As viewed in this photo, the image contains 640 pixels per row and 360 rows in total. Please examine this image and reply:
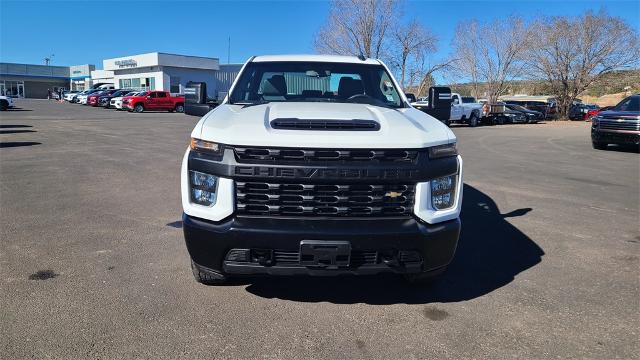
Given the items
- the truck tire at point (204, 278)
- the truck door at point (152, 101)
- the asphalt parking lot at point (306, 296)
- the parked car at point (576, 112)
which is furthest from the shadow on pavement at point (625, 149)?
the truck door at point (152, 101)

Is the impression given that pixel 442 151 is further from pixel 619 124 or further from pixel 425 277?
pixel 619 124

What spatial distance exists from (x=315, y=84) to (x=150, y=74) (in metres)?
59.6

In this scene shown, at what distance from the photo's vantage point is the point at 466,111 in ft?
94.2

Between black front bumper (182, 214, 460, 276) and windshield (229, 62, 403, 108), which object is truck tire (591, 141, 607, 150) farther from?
black front bumper (182, 214, 460, 276)

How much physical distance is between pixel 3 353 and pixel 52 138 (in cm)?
1386

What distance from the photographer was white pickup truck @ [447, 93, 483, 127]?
2808 cm

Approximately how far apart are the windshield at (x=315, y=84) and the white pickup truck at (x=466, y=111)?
79.5 feet

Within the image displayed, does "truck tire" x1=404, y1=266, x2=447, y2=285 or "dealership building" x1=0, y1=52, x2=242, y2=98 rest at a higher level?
"dealership building" x1=0, y1=52, x2=242, y2=98

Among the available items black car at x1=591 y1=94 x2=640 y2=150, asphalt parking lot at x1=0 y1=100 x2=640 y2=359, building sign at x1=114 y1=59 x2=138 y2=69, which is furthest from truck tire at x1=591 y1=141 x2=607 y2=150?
building sign at x1=114 y1=59 x2=138 y2=69

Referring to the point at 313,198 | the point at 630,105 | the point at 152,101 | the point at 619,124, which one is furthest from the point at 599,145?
the point at 152,101

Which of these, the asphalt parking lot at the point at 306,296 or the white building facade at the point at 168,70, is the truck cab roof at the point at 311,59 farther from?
the white building facade at the point at 168,70

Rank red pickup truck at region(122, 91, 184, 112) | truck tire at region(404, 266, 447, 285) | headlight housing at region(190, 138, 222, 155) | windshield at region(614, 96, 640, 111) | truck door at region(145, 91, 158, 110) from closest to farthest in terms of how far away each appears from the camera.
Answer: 1. headlight housing at region(190, 138, 222, 155)
2. truck tire at region(404, 266, 447, 285)
3. windshield at region(614, 96, 640, 111)
4. red pickup truck at region(122, 91, 184, 112)
5. truck door at region(145, 91, 158, 110)

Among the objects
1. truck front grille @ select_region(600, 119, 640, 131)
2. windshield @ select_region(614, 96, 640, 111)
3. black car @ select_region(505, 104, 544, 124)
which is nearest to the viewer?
truck front grille @ select_region(600, 119, 640, 131)

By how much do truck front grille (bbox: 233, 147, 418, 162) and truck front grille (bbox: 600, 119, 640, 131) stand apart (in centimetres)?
1459
